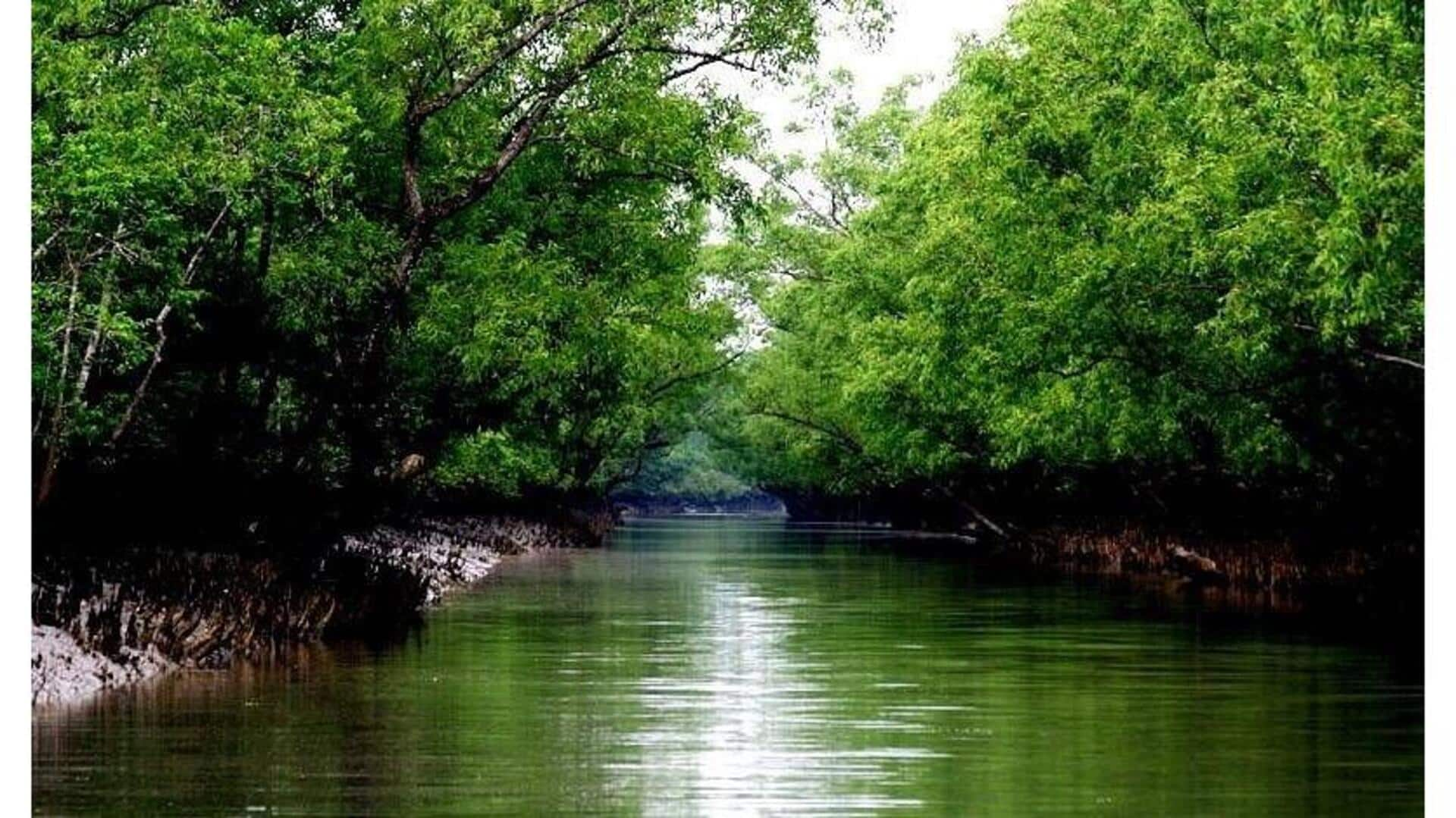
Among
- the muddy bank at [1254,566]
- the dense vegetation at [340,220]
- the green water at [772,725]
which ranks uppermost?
the dense vegetation at [340,220]

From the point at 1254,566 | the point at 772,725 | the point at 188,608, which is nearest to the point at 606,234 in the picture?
the point at 1254,566

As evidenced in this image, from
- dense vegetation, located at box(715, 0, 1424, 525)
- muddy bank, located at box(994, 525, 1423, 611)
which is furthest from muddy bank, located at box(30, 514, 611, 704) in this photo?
muddy bank, located at box(994, 525, 1423, 611)

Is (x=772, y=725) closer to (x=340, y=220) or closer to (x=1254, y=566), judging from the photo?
(x=340, y=220)

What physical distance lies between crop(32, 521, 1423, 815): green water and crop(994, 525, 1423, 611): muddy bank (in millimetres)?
4513

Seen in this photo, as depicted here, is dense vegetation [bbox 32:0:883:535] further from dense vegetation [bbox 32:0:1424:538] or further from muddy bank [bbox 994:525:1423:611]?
muddy bank [bbox 994:525:1423:611]

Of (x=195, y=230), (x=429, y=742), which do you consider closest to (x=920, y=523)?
(x=195, y=230)

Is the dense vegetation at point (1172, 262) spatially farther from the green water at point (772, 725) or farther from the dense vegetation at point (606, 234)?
the green water at point (772, 725)

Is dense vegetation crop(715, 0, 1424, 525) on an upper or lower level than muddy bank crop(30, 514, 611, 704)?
upper

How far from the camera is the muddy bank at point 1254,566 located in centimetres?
3619

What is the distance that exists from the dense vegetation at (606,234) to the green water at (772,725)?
3.63 m

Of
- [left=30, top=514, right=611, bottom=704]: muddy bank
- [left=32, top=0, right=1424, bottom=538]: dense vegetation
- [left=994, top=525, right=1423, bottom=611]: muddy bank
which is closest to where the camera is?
[left=30, top=514, right=611, bottom=704]: muddy bank

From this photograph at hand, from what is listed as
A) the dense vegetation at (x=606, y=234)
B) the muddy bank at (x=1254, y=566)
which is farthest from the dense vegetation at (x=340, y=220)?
the muddy bank at (x=1254, y=566)

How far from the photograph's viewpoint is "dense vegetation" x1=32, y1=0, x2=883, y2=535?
78.4ft

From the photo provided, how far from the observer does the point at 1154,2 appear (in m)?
37.4
